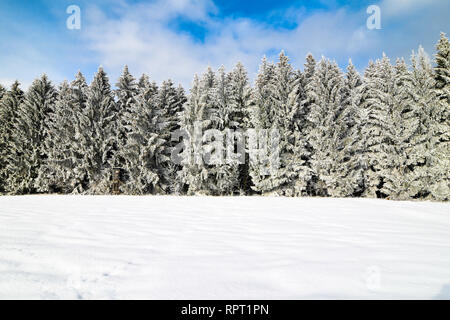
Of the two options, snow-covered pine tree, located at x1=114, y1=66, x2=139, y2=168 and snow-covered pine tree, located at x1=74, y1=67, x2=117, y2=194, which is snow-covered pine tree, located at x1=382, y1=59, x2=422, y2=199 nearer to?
snow-covered pine tree, located at x1=114, y1=66, x2=139, y2=168

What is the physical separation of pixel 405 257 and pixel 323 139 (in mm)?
19399

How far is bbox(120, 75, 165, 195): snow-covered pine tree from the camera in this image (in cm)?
2180

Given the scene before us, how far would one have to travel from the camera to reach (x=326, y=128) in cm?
2053

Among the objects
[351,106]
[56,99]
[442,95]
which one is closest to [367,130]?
[351,106]

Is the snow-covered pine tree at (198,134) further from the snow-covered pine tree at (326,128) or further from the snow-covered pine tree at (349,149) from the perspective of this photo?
the snow-covered pine tree at (349,149)

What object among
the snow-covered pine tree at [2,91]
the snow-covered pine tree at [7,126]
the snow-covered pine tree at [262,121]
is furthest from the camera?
the snow-covered pine tree at [2,91]

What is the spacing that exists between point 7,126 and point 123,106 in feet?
40.8

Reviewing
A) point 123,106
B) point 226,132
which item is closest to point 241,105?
point 226,132

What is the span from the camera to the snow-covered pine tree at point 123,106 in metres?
22.8

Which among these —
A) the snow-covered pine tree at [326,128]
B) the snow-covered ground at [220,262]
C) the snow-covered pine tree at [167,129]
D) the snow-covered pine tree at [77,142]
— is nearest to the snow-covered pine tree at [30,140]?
the snow-covered pine tree at [77,142]

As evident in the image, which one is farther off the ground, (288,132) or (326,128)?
(326,128)

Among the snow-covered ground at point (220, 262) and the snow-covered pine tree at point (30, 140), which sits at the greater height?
the snow-covered pine tree at point (30, 140)

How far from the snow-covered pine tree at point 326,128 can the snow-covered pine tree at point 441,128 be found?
6.45 meters

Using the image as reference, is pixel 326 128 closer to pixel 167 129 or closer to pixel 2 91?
pixel 167 129
